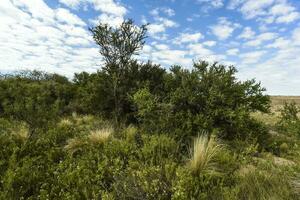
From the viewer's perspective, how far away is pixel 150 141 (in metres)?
7.41

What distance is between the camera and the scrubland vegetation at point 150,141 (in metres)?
5.02

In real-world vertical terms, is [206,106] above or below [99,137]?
above

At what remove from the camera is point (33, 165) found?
20.7 feet

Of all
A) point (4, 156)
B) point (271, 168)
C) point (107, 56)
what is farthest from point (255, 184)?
point (107, 56)

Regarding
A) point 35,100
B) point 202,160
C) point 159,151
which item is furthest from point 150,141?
point 35,100

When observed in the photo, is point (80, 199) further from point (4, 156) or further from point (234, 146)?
point (234, 146)

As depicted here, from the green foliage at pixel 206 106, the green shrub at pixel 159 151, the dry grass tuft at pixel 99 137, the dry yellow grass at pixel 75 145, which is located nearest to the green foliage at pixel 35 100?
the dry yellow grass at pixel 75 145

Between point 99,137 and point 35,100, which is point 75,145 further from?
point 35,100

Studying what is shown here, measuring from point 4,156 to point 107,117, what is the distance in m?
7.53

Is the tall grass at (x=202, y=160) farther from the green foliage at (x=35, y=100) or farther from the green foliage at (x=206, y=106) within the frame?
the green foliage at (x=35, y=100)

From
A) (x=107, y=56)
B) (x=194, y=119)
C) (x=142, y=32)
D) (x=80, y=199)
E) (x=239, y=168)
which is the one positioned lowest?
(x=80, y=199)

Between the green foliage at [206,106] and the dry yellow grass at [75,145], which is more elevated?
the green foliage at [206,106]

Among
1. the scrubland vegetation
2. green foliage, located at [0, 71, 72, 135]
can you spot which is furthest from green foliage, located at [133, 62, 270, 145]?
green foliage, located at [0, 71, 72, 135]

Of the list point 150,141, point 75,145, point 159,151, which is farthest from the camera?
point 75,145
